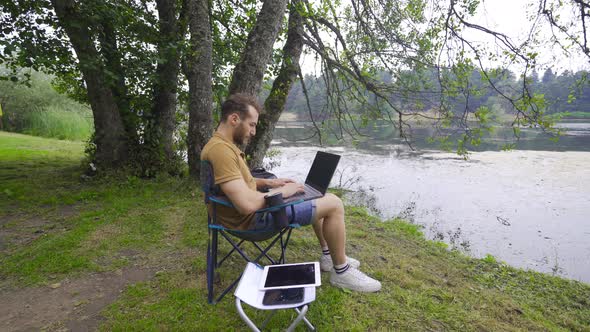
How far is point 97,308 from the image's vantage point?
2.45m

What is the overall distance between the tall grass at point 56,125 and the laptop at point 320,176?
16373 millimetres

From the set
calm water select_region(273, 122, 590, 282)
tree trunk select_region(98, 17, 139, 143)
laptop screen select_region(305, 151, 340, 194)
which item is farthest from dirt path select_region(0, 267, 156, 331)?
calm water select_region(273, 122, 590, 282)


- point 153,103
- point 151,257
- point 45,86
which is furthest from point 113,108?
point 45,86

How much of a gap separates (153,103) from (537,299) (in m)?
6.52

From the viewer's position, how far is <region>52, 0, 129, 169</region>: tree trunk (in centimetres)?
520

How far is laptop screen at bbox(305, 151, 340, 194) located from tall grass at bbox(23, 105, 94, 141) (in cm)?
1637

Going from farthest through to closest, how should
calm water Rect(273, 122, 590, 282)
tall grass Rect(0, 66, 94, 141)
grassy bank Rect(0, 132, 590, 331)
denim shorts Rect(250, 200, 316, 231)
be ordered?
tall grass Rect(0, 66, 94, 141) → calm water Rect(273, 122, 590, 282) → grassy bank Rect(0, 132, 590, 331) → denim shorts Rect(250, 200, 316, 231)

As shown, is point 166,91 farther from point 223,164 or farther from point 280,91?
point 223,164

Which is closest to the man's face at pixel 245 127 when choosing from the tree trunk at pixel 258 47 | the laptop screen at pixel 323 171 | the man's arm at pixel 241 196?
the man's arm at pixel 241 196

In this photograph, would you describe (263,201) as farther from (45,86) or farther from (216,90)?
(45,86)

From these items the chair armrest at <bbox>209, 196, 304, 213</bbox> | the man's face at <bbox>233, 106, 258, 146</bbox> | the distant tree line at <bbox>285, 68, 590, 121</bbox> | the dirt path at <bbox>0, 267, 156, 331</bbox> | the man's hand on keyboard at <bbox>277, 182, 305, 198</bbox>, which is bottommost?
the dirt path at <bbox>0, 267, 156, 331</bbox>

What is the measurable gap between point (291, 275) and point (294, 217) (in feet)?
1.47

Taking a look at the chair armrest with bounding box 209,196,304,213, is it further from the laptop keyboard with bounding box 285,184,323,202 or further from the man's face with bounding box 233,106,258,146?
the man's face with bounding box 233,106,258,146

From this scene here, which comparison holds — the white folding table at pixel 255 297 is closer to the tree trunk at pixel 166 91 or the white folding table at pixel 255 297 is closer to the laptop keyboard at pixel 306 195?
the laptop keyboard at pixel 306 195
